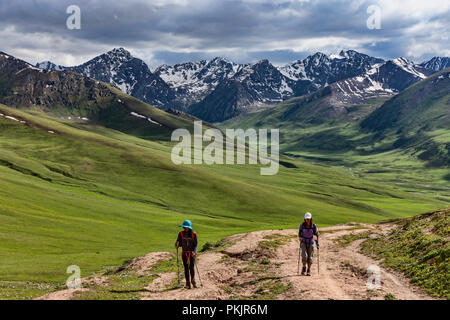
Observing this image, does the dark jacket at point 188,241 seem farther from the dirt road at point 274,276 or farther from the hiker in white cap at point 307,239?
the hiker in white cap at point 307,239

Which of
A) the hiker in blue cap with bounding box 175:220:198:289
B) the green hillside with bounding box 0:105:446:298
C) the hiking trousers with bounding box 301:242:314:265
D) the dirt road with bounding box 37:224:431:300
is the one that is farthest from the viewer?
the green hillside with bounding box 0:105:446:298

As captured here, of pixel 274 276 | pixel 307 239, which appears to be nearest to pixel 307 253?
pixel 307 239

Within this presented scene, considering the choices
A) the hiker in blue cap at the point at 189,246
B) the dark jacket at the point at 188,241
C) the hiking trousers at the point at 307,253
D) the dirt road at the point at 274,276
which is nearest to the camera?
the dirt road at the point at 274,276

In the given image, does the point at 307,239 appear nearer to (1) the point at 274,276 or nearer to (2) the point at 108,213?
(1) the point at 274,276

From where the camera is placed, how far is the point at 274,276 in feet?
104

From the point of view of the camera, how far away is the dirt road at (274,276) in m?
25.5

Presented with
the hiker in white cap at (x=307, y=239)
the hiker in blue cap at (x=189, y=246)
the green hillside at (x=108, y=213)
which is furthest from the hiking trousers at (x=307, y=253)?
the green hillside at (x=108, y=213)

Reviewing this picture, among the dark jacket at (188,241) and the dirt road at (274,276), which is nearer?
the dirt road at (274,276)

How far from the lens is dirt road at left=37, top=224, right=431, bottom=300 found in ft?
83.5

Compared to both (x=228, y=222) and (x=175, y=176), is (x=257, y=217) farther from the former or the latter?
(x=175, y=176)

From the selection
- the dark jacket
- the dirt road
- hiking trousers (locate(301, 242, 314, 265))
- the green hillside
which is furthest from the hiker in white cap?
the green hillside

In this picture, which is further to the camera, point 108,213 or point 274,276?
point 108,213

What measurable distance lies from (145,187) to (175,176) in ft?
56.6

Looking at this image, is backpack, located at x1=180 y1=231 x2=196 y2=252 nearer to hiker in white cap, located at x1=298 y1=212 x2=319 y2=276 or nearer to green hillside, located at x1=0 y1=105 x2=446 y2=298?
hiker in white cap, located at x1=298 y1=212 x2=319 y2=276
